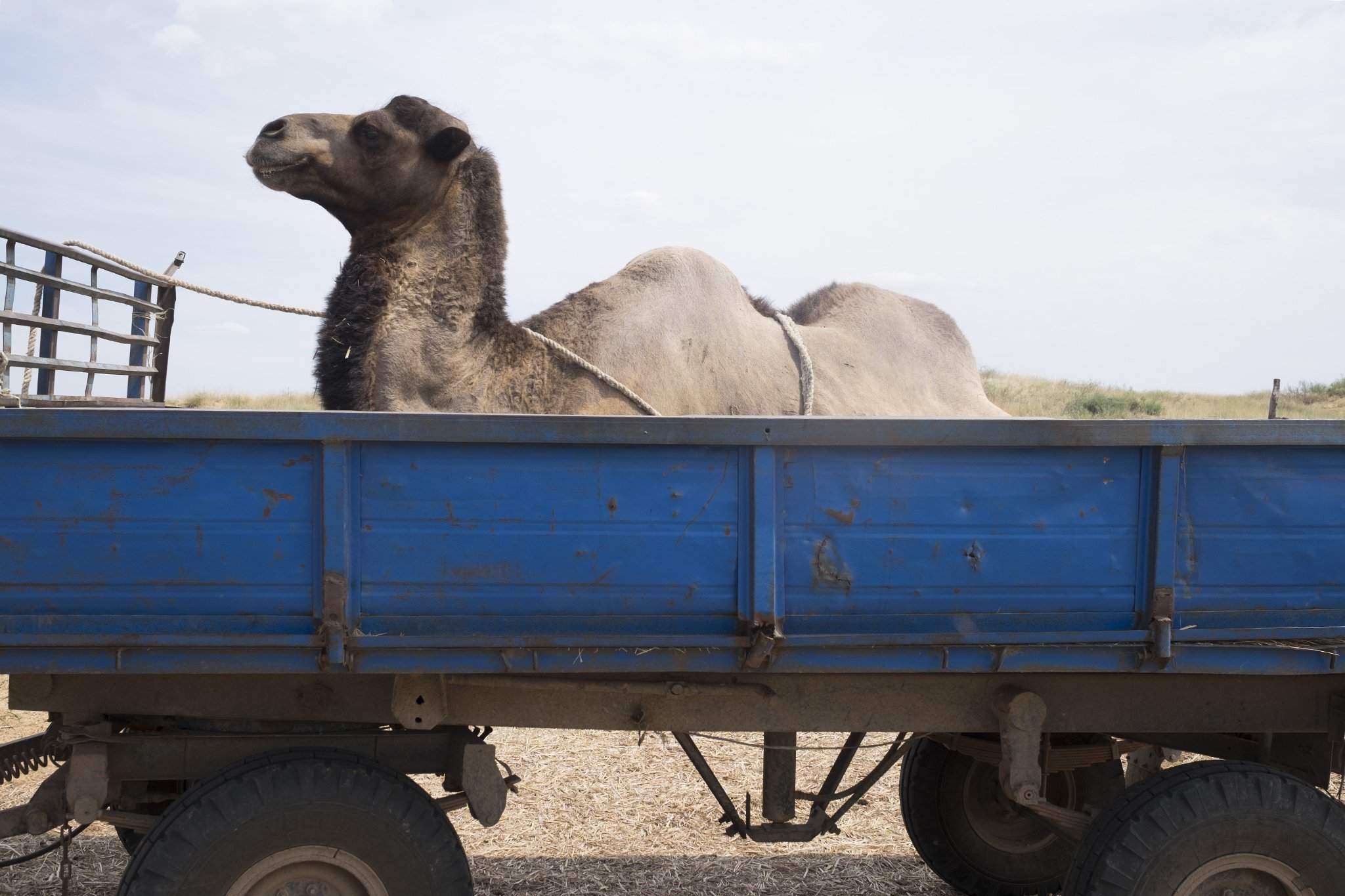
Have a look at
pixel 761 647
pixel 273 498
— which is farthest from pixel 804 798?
pixel 273 498

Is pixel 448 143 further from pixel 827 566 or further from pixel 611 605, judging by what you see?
pixel 827 566

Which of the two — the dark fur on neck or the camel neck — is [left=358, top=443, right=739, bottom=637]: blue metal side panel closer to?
the dark fur on neck

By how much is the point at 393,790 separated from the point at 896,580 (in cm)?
151

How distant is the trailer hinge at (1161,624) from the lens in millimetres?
3447

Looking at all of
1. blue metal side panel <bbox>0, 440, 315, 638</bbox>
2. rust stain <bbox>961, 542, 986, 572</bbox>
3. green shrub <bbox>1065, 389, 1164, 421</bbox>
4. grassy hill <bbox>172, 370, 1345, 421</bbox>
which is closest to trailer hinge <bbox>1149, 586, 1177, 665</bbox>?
rust stain <bbox>961, 542, 986, 572</bbox>

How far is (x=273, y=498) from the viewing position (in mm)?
3295

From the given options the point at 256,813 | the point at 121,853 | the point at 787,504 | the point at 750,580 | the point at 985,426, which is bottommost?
the point at 121,853

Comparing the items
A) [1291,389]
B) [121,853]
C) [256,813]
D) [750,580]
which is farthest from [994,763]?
[1291,389]

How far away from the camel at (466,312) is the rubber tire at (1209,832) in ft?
11.3

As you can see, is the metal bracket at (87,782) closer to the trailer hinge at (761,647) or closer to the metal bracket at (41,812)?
the metal bracket at (41,812)

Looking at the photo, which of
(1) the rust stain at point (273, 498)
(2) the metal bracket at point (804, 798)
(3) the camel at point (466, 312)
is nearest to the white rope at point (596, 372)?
(3) the camel at point (466, 312)

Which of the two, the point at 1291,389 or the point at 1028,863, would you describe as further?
the point at 1291,389

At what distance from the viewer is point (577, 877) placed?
16.5 ft

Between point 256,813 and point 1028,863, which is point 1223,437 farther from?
point 256,813
